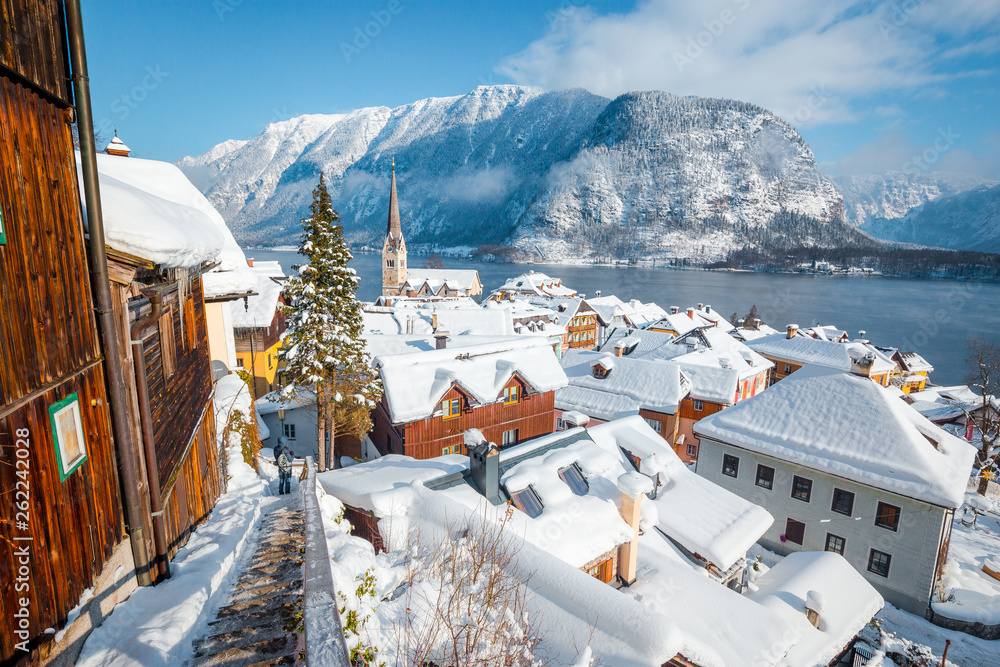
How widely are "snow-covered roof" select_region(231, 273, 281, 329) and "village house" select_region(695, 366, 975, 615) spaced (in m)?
23.3

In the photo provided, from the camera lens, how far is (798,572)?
14.2 m

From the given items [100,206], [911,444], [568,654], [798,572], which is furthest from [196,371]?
[911,444]

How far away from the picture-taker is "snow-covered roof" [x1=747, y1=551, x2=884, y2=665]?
11.7m

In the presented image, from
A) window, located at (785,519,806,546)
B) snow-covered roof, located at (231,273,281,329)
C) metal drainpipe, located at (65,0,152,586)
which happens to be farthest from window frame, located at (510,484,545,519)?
snow-covered roof, located at (231,273,281,329)

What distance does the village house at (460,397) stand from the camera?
64.2 ft

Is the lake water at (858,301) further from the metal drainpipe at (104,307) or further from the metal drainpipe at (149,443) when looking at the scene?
the metal drainpipe at (104,307)

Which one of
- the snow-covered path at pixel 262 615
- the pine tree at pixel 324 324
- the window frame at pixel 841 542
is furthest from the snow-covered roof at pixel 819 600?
the pine tree at pixel 324 324

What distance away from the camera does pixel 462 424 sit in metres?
21.3

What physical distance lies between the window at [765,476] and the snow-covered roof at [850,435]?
1.08m

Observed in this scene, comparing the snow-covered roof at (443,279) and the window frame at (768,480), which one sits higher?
the snow-covered roof at (443,279)

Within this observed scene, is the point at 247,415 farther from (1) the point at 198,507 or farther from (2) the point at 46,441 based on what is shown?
(2) the point at 46,441

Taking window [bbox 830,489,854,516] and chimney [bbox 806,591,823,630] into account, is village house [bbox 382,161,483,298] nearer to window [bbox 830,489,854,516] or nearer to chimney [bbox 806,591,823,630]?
window [bbox 830,489,854,516]

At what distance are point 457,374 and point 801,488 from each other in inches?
612

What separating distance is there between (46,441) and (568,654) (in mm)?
6545
